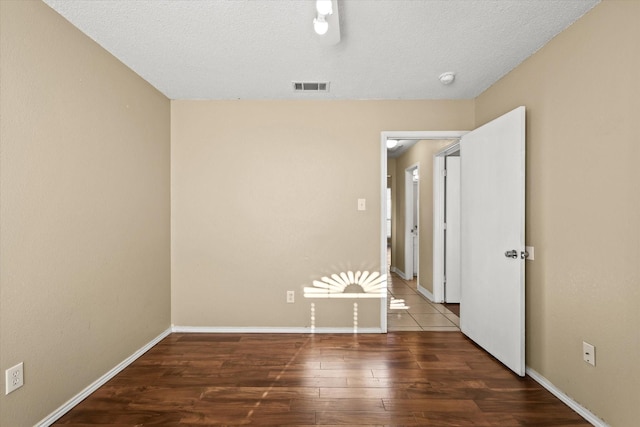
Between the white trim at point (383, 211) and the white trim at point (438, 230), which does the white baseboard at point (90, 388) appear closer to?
the white trim at point (383, 211)

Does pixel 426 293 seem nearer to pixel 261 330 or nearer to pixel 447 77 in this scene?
pixel 261 330

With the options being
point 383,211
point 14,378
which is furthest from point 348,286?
point 14,378

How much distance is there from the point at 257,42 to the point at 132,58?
1.04 metres

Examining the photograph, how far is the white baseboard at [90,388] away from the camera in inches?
73.7

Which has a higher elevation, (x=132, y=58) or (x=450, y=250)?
(x=132, y=58)

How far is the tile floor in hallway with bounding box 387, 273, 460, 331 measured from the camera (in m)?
3.48

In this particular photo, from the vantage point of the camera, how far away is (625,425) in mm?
1683

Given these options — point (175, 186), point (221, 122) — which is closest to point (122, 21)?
point (221, 122)

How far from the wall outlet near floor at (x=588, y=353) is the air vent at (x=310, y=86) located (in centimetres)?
272

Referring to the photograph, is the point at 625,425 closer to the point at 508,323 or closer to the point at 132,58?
the point at 508,323

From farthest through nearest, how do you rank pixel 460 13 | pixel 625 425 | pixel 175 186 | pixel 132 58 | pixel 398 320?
1. pixel 398 320
2. pixel 175 186
3. pixel 132 58
4. pixel 460 13
5. pixel 625 425

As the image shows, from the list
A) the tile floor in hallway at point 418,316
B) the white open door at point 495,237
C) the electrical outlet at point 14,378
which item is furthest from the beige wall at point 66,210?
the white open door at point 495,237

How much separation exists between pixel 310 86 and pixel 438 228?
272 centimetres

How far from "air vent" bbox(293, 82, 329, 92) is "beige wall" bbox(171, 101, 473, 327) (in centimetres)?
26
